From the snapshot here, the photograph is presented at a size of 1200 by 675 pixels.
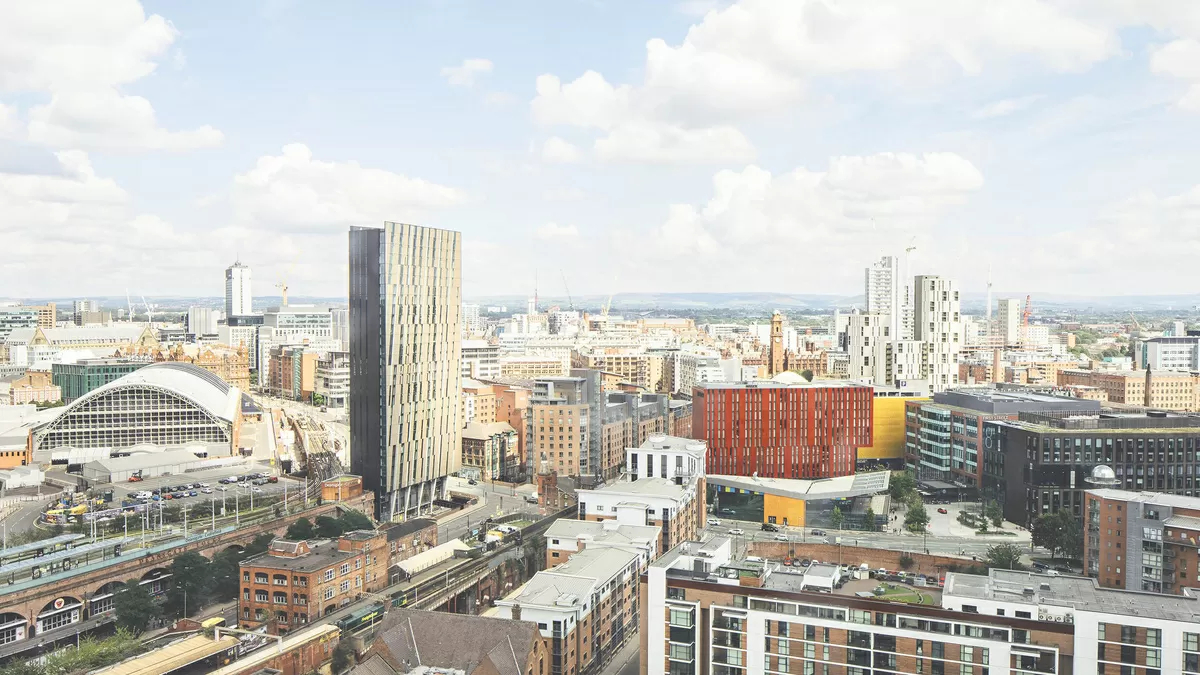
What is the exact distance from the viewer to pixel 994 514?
46250 millimetres

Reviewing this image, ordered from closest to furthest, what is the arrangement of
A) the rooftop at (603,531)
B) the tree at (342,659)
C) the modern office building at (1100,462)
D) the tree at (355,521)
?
the tree at (342,659), the rooftop at (603,531), the tree at (355,521), the modern office building at (1100,462)

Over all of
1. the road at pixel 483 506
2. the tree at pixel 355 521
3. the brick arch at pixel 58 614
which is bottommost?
the road at pixel 483 506

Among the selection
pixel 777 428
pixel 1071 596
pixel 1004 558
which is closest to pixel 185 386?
pixel 777 428

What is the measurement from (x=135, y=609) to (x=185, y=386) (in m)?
37.2

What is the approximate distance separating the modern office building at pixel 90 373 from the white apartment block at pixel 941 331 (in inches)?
2465

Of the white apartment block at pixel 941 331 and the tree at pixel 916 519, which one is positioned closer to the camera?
the tree at pixel 916 519

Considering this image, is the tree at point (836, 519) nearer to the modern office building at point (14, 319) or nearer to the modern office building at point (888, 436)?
the modern office building at point (888, 436)

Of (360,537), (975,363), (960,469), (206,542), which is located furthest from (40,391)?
(975,363)

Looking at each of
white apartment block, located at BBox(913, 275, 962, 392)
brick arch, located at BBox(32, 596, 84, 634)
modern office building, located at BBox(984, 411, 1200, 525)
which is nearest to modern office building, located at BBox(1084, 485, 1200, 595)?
modern office building, located at BBox(984, 411, 1200, 525)

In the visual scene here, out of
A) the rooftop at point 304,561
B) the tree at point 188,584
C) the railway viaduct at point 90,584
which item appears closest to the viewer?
the railway viaduct at point 90,584

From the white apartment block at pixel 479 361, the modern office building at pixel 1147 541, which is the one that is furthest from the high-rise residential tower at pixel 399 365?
the white apartment block at pixel 479 361

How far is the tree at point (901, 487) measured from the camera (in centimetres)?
5065

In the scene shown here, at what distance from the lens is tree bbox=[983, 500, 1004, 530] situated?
45.8 meters

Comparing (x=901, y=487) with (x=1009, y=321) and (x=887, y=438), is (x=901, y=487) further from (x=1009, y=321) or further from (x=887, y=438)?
(x=1009, y=321)
